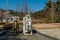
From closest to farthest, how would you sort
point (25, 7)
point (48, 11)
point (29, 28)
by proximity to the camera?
point (29, 28), point (25, 7), point (48, 11)

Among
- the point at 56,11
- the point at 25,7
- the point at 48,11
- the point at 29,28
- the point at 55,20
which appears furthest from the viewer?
the point at 48,11

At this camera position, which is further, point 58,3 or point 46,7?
point 46,7

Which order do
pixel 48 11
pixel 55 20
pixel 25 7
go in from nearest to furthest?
1. pixel 25 7
2. pixel 55 20
3. pixel 48 11

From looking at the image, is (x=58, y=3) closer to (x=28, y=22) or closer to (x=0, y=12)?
(x=0, y=12)

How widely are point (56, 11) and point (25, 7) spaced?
864 inches

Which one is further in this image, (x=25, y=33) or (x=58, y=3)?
(x=58, y=3)

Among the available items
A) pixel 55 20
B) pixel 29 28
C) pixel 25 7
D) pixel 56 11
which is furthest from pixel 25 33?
pixel 56 11

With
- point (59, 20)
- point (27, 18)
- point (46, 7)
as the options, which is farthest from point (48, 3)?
point (27, 18)

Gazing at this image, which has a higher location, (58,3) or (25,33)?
(58,3)

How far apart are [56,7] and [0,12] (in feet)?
Result: 66.8

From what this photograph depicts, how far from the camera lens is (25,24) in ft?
67.4

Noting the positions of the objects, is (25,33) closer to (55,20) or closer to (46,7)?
(55,20)

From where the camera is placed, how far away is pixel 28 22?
2058cm

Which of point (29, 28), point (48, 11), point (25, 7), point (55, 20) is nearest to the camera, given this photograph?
point (29, 28)
